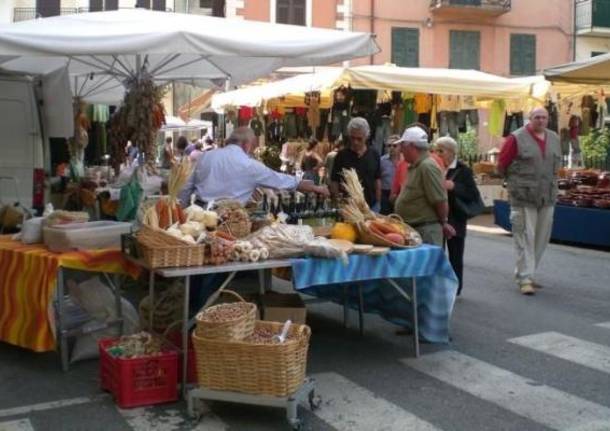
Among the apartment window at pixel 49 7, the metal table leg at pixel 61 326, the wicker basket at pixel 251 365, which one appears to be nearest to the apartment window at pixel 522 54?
the apartment window at pixel 49 7

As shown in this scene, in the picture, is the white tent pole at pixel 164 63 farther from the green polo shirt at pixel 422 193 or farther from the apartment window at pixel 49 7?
the apartment window at pixel 49 7

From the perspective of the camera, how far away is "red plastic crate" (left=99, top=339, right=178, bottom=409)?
179 inches

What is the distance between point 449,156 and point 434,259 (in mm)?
1921

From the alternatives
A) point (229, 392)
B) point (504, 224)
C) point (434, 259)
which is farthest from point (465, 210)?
point (504, 224)

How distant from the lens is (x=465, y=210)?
7145mm

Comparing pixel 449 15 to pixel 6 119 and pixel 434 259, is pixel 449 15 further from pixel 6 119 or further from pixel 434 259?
pixel 434 259

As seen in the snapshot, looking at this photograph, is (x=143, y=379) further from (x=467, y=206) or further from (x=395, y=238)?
(x=467, y=206)

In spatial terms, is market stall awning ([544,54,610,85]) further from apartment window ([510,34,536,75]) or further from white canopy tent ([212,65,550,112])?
apartment window ([510,34,536,75])

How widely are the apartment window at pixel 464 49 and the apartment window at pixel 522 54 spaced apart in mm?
1611

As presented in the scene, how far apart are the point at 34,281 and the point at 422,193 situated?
2.93 metres

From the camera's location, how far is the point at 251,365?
4254mm

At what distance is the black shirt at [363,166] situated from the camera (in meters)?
7.34

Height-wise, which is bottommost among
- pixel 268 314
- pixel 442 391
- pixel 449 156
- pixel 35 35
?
pixel 442 391

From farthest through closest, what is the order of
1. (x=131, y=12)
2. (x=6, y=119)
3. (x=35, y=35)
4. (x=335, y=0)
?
(x=335, y=0) → (x=6, y=119) → (x=131, y=12) → (x=35, y=35)
